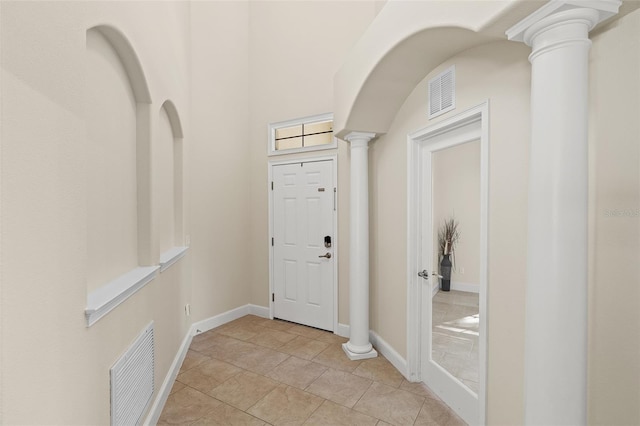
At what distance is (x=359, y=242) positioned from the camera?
3.42 m

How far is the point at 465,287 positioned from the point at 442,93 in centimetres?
146

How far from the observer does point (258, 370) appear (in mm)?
3086

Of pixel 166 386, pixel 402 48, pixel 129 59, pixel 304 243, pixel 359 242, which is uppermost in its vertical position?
pixel 402 48

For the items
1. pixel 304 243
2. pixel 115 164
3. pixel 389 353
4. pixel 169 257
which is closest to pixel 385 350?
pixel 389 353

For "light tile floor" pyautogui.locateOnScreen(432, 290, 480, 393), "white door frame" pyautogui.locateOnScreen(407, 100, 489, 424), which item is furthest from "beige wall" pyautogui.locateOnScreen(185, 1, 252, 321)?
"light tile floor" pyautogui.locateOnScreen(432, 290, 480, 393)

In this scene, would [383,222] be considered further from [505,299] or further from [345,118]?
[505,299]

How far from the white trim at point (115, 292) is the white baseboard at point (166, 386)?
92 cm

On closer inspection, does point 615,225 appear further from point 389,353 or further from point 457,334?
point 389,353

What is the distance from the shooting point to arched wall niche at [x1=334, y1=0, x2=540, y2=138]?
62.2 inches

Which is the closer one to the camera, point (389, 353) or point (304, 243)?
point (389, 353)

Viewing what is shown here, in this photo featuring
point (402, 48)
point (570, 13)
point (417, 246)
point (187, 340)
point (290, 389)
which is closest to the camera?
point (570, 13)

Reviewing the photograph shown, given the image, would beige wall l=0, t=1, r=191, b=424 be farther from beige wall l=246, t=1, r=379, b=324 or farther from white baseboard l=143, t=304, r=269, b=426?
beige wall l=246, t=1, r=379, b=324

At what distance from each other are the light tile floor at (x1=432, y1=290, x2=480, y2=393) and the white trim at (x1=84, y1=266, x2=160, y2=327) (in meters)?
2.22

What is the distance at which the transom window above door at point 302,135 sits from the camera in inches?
159
